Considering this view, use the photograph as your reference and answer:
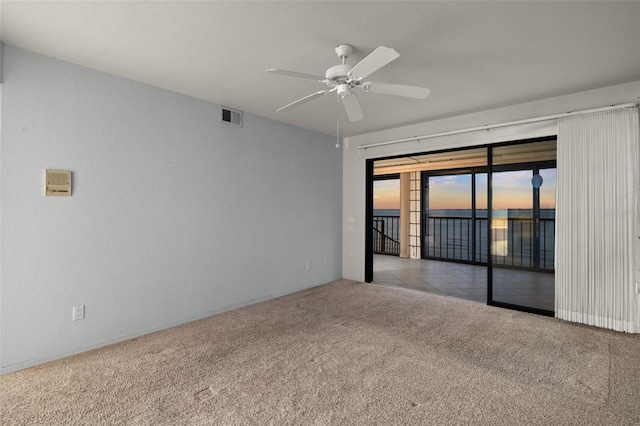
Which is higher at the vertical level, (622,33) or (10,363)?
(622,33)

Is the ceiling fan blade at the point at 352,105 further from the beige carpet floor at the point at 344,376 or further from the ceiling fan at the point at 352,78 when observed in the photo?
the beige carpet floor at the point at 344,376

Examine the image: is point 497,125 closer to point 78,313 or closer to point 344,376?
point 344,376

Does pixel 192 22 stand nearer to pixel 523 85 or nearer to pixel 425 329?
pixel 523 85

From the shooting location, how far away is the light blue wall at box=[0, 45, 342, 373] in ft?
7.96

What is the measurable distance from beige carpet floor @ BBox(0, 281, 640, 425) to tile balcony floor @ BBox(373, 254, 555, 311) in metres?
0.71

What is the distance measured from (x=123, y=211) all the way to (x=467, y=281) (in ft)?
16.8

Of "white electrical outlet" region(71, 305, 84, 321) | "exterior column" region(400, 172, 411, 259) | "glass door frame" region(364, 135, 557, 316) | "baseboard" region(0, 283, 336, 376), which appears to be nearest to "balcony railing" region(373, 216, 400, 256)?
"exterior column" region(400, 172, 411, 259)

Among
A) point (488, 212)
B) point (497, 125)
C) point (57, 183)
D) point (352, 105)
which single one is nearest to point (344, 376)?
point (352, 105)

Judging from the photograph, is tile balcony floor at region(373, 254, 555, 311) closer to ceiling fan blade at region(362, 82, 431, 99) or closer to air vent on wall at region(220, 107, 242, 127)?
ceiling fan blade at region(362, 82, 431, 99)

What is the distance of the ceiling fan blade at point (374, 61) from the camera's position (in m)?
1.83

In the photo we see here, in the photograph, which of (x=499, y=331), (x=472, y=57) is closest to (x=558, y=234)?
(x=499, y=331)

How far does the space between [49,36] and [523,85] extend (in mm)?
4063

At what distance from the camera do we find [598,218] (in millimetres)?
3227

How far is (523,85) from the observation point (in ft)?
10.4
